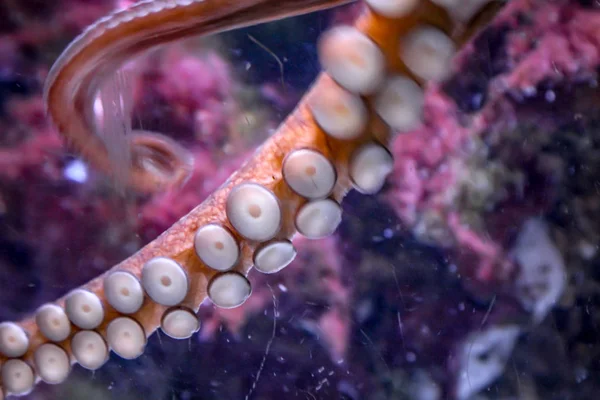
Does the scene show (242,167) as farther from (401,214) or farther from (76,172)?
(76,172)

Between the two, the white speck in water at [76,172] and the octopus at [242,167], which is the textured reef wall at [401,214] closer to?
the white speck in water at [76,172]

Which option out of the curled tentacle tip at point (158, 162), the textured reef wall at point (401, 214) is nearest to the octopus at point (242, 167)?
the curled tentacle tip at point (158, 162)

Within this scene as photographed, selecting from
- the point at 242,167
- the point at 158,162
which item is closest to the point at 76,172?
the point at 158,162

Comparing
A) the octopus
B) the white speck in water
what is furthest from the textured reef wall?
the octopus

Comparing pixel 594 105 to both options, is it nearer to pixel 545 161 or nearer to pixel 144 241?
pixel 545 161

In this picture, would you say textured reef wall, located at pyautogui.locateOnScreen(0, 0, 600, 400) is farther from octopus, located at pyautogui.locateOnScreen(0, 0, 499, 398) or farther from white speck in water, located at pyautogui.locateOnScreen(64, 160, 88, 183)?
octopus, located at pyautogui.locateOnScreen(0, 0, 499, 398)

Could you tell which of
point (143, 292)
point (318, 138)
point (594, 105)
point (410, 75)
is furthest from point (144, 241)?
point (594, 105)
